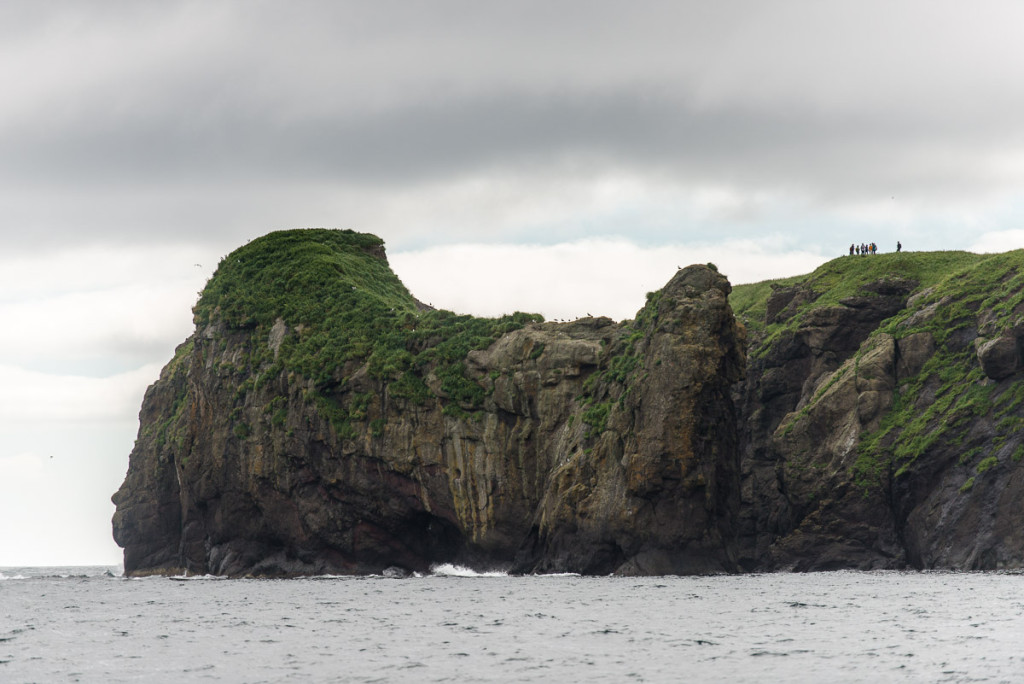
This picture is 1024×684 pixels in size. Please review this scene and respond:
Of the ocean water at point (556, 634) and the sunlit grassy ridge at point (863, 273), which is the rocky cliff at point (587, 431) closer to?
the sunlit grassy ridge at point (863, 273)

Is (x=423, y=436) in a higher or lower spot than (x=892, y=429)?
higher

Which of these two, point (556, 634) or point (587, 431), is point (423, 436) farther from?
point (556, 634)

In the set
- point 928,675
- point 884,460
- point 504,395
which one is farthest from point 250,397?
point 928,675

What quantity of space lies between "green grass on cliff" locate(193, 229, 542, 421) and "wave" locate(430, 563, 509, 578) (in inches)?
528

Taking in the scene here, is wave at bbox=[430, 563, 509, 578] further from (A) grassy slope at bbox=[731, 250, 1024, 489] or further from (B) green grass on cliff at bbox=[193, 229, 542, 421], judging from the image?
(A) grassy slope at bbox=[731, 250, 1024, 489]

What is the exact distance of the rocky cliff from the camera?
75438mm

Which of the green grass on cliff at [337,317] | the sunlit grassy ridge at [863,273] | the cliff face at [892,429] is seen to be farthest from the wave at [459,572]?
the sunlit grassy ridge at [863,273]

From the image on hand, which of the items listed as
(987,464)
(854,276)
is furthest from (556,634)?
(854,276)

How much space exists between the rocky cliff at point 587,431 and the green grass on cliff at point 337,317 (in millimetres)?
263

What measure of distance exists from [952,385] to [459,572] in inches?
1607

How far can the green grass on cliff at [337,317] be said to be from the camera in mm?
93000

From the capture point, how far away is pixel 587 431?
263 ft

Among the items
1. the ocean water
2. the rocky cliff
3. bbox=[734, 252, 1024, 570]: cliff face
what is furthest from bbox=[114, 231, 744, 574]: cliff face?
bbox=[734, 252, 1024, 570]: cliff face

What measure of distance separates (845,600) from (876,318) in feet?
177
